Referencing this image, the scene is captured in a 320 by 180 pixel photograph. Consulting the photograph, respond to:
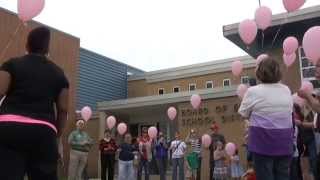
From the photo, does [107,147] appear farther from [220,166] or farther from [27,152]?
[27,152]

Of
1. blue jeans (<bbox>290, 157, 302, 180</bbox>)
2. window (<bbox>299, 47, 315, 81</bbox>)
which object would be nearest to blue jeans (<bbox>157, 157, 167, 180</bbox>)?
window (<bbox>299, 47, 315, 81</bbox>)

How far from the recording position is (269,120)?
13.9 feet

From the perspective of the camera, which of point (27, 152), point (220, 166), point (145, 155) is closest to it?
point (27, 152)

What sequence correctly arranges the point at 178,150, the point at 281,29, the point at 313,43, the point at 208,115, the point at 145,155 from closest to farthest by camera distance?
1. the point at 313,43
2. the point at 178,150
3. the point at 145,155
4. the point at 281,29
5. the point at 208,115

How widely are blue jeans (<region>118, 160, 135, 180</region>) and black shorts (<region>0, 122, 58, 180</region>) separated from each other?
Result: 933 cm

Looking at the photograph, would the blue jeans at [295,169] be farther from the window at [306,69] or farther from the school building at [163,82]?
the window at [306,69]

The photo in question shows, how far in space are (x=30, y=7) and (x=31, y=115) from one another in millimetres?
6819

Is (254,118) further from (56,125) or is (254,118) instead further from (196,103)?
(196,103)

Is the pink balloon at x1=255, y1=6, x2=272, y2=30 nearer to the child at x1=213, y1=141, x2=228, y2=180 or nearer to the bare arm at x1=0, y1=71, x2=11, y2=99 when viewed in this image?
the child at x1=213, y1=141, x2=228, y2=180

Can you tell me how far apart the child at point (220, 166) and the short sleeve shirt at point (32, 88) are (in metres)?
9.56

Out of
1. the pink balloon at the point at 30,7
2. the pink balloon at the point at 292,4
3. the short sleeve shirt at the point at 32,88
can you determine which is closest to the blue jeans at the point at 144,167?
the pink balloon at the point at 30,7

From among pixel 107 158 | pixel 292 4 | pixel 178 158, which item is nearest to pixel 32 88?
pixel 292 4

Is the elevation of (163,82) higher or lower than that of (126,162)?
higher

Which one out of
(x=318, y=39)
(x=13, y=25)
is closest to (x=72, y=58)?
(x=13, y=25)
